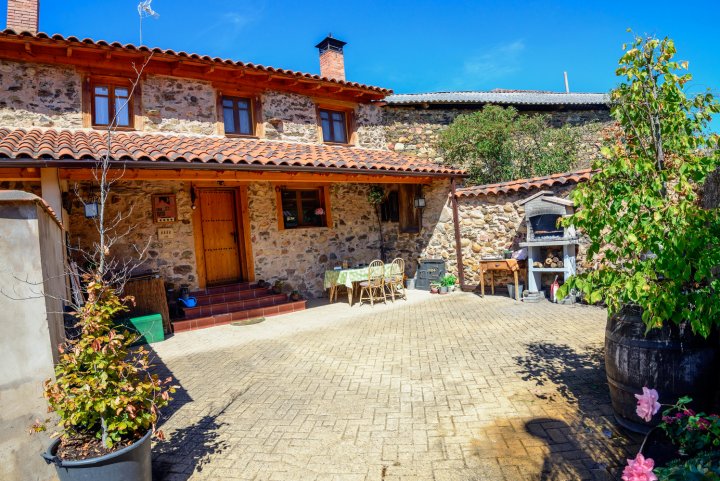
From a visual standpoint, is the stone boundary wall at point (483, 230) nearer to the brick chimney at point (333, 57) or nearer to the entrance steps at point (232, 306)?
the entrance steps at point (232, 306)

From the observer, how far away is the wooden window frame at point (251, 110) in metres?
8.74

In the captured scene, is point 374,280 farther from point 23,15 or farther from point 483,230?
point 23,15

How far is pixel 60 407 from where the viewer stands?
7.23 feet

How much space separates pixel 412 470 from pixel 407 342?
9.59 feet

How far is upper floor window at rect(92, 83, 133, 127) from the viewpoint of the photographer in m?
7.71

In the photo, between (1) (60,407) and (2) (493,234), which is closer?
(1) (60,407)

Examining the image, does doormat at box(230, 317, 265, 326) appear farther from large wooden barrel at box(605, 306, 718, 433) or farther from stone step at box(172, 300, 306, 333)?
large wooden barrel at box(605, 306, 718, 433)

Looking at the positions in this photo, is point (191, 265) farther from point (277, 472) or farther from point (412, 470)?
point (412, 470)

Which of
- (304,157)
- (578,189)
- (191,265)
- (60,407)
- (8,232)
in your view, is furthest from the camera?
(191,265)

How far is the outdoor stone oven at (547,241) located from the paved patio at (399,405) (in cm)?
131

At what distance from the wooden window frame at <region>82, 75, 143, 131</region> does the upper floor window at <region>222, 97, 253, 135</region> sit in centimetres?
172

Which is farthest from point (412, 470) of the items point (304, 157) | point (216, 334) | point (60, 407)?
point (304, 157)

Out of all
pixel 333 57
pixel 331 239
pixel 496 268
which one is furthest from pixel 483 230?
pixel 333 57

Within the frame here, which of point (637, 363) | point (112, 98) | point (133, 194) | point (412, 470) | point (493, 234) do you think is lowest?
point (412, 470)
